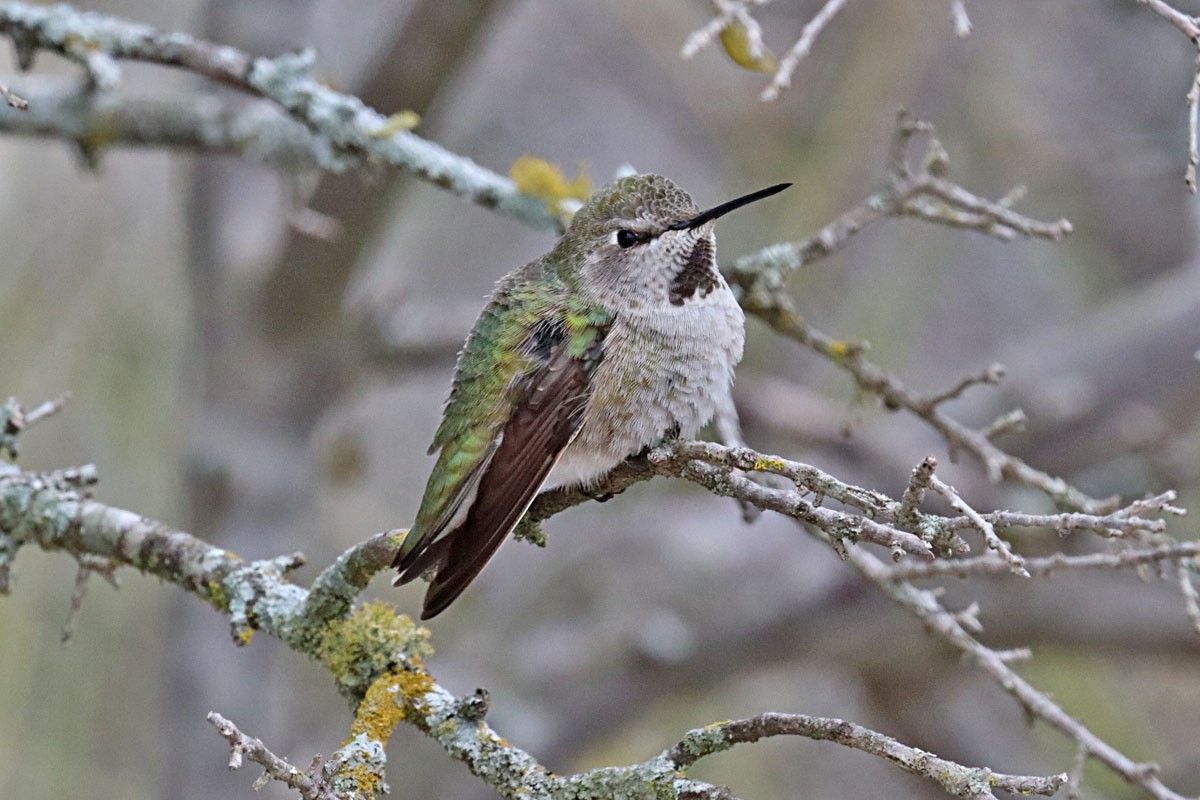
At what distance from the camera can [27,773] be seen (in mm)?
6094

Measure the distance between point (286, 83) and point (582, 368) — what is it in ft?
3.88

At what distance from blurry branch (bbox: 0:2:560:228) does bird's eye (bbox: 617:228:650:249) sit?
0.31 m

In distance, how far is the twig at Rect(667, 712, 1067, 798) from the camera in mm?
1668

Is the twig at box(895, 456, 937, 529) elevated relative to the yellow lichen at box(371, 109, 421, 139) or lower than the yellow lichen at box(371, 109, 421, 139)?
lower

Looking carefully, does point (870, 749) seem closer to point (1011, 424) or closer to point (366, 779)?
point (366, 779)

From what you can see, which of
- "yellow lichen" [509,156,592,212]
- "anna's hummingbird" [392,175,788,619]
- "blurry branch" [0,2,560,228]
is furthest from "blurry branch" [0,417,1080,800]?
"yellow lichen" [509,156,592,212]

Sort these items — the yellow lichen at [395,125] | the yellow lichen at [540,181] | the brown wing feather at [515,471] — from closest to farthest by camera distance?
the brown wing feather at [515,471]
the yellow lichen at [395,125]
the yellow lichen at [540,181]

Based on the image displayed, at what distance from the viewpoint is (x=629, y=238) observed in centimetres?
324

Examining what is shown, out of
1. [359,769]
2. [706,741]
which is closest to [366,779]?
[359,769]

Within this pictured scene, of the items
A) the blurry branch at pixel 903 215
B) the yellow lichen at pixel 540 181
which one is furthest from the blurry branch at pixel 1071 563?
the yellow lichen at pixel 540 181

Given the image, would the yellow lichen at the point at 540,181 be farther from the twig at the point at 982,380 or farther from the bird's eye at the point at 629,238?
the twig at the point at 982,380

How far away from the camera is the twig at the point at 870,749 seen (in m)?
1.67

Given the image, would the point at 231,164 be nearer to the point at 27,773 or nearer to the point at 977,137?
the point at 27,773

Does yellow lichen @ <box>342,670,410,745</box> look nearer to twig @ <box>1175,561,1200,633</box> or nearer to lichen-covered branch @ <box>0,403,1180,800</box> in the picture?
lichen-covered branch @ <box>0,403,1180,800</box>
